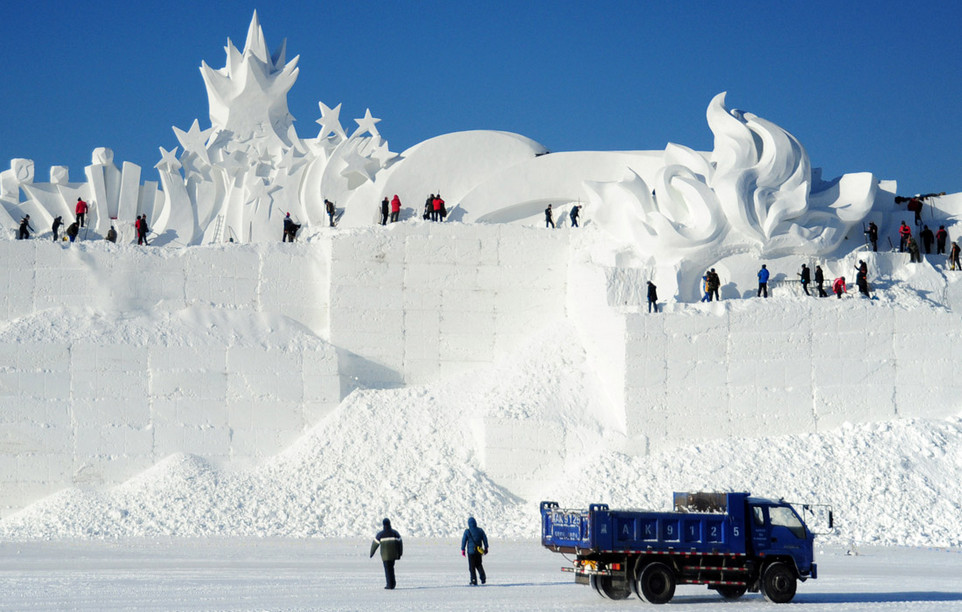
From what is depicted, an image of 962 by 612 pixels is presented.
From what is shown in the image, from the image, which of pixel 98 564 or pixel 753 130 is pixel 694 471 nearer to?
pixel 753 130

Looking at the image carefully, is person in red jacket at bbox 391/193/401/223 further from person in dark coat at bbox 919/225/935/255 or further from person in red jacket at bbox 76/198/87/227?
person in dark coat at bbox 919/225/935/255

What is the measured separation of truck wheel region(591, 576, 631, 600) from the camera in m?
19.1

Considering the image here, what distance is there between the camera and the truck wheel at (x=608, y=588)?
19125 mm

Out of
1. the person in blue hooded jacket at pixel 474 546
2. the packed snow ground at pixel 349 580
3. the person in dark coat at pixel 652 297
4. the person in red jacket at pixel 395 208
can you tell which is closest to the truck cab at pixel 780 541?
the packed snow ground at pixel 349 580

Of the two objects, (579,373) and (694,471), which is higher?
(579,373)

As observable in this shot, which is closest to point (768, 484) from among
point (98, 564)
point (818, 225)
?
point (818, 225)

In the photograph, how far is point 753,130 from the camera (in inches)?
1426

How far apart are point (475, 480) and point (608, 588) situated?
43.9ft

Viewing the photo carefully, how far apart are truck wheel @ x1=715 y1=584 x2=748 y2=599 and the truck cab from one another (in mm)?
576

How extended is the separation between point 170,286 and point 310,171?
5554mm

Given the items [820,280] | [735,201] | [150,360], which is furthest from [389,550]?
[820,280]

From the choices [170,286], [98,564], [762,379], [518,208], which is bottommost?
[98,564]

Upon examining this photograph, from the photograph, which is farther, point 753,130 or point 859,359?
point 753,130

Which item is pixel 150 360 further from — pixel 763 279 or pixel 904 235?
pixel 904 235
